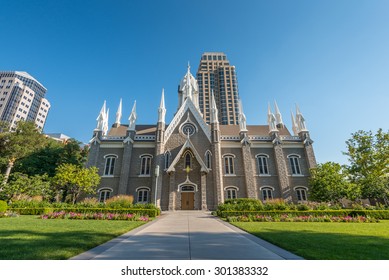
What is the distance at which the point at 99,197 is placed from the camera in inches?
1022

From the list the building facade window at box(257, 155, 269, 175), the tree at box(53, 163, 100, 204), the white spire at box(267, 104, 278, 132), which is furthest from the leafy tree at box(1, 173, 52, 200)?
the white spire at box(267, 104, 278, 132)

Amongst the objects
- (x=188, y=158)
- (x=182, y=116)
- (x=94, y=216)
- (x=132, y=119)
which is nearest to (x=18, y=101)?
(x=132, y=119)

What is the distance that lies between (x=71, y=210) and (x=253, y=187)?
21.9 m

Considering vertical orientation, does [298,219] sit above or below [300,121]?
below

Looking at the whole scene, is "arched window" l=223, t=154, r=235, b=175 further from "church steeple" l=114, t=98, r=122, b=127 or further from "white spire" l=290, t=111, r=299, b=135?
"church steeple" l=114, t=98, r=122, b=127

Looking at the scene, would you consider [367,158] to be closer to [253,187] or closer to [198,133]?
[253,187]

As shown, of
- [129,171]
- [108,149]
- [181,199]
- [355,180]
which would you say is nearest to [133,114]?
[108,149]

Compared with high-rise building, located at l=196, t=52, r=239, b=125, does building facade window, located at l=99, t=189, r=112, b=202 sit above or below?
below

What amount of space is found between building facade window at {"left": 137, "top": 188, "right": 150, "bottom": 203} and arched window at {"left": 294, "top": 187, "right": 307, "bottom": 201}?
22028 millimetres

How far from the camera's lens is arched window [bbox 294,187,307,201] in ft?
86.8

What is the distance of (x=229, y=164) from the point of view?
28141 millimetres

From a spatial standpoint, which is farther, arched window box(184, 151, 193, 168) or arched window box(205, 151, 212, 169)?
arched window box(205, 151, 212, 169)

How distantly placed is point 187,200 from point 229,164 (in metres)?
8.44

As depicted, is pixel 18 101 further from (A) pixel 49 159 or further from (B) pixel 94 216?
(B) pixel 94 216
